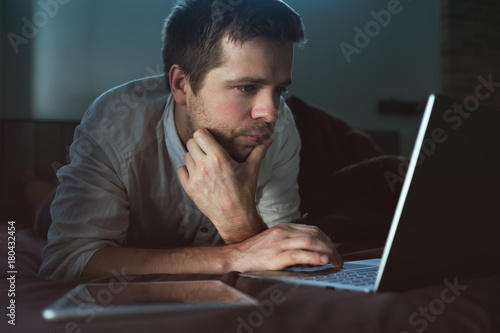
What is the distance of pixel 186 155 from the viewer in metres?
1.14

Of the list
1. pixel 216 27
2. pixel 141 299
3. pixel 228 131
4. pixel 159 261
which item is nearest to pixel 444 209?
pixel 141 299

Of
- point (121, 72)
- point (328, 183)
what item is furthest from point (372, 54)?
point (328, 183)

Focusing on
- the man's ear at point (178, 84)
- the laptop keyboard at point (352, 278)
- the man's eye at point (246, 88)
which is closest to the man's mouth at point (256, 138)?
the man's eye at point (246, 88)

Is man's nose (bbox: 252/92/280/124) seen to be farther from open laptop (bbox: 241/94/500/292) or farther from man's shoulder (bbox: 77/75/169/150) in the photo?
open laptop (bbox: 241/94/500/292)

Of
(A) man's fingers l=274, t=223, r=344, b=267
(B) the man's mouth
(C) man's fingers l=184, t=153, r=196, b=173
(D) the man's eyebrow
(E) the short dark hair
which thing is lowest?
(A) man's fingers l=274, t=223, r=344, b=267

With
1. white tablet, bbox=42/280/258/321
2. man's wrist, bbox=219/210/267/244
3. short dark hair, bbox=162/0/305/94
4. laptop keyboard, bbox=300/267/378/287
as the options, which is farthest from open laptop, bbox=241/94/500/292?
short dark hair, bbox=162/0/305/94

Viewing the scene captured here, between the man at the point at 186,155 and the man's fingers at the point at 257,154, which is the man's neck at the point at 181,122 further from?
the man's fingers at the point at 257,154

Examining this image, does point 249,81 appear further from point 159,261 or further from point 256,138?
point 159,261

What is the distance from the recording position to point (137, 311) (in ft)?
1.66

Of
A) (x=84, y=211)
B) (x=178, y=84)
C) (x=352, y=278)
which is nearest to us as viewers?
(x=352, y=278)

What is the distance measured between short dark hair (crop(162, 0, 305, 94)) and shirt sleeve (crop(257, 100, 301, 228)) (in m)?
0.32

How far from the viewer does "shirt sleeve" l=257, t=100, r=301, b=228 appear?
1.44 metres

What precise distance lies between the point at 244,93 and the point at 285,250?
1.38 feet

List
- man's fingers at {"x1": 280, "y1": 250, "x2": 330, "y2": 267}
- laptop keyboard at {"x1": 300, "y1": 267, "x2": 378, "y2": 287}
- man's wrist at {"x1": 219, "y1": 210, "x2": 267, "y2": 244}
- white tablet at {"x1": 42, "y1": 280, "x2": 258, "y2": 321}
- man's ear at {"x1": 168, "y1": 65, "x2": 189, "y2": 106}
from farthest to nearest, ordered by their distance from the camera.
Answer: man's ear at {"x1": 168, "y1": 65, "x2": 189, "y2": 106} < man's wrist at {"x1": 219, "y1": 210, "x2": 267, "y2": 244} < man's fingers at {"x1": 280, "y1": 250, "x2": 330, "y2": 267} < laptop keyboard at {"x1": 300, "y1": 267, "x2": 378, "y2": 287} < white tablet at {"x1": 42, "y1": 280, "x2": 258, "y2": 321}
